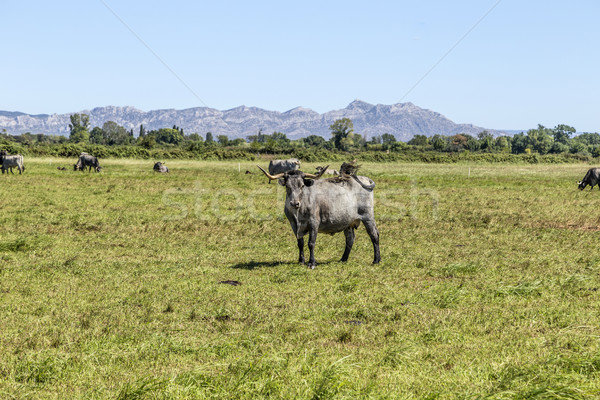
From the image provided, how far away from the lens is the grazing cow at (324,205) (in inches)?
534

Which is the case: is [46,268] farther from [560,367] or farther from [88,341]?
[560,367]

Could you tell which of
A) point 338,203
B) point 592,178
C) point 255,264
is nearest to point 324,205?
point 338,203

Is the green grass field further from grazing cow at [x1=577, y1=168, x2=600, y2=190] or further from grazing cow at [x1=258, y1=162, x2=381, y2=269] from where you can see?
grazing cow at [x1=577, y1=168, x2=600, y2=190]

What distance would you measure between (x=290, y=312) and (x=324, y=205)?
5155 millimetres

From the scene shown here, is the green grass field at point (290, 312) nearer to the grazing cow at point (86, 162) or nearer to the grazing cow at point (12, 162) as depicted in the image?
the grazing cow at point (12, 162)

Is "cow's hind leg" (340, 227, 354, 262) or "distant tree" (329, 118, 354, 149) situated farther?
"distant tree" (329, 118, 354, 149)

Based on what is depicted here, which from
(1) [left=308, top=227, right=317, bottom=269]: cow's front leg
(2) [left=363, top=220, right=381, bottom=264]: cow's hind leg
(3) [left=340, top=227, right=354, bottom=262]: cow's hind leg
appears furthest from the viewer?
(3) [left=340, top=227, right=354, bottom=262]: cow's hind leg

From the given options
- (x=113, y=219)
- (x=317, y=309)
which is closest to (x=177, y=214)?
(x=113, y=219)

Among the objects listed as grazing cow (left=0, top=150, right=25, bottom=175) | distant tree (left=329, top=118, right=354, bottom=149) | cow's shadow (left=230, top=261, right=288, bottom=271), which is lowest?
cow's shadow (left=230, top=261, right=288, bottom=271)

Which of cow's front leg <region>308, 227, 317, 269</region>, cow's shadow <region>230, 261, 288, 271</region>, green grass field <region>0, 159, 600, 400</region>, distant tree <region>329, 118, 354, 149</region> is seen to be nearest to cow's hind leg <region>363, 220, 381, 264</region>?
green grass field <region>0, 159, 600, 400</region>

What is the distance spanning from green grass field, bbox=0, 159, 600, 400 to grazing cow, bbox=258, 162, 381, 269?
0.88 meters

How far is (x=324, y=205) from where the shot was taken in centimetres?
1403

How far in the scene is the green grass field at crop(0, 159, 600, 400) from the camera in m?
6.07

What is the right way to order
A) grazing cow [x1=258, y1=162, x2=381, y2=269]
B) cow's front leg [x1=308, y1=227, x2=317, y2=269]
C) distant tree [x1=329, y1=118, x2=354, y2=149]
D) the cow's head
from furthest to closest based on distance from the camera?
distant tree [x1=329, y1=118, x2=354, y2=149], grazing cow [x1=258, y1=162, x2=381, y2=269], cow's front leg [x1=308, y1=227, x2=317, y2=269], the cow's head
